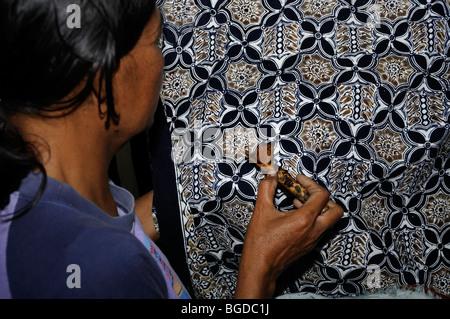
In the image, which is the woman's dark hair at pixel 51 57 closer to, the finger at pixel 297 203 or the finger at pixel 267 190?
the finger at pixel 267 190

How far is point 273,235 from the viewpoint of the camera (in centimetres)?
90

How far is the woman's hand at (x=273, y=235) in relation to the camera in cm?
87

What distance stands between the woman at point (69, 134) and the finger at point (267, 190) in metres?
0.32

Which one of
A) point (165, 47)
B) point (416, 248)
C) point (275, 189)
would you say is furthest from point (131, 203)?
point (416, 248)

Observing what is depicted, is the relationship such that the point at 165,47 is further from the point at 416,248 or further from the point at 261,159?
the point at 416,248

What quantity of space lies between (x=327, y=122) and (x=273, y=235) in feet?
1.11

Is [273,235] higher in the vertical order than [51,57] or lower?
lower

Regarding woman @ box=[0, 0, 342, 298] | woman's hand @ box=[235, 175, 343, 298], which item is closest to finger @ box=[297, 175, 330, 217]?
woman's hand @ box=[235, 175, 343, 298]

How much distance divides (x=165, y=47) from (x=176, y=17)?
3.6 inches

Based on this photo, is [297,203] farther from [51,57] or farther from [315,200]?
[51,57]

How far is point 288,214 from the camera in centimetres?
92

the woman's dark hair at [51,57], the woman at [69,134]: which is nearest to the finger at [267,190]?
the woman at [69,134]

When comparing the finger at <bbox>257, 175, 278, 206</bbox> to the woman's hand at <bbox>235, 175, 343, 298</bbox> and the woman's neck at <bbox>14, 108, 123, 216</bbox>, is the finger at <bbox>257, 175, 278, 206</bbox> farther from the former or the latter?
the woman's neck at <bbox>14, 108, 123, 216</bbox>

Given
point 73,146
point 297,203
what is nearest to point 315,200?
point 297,203
